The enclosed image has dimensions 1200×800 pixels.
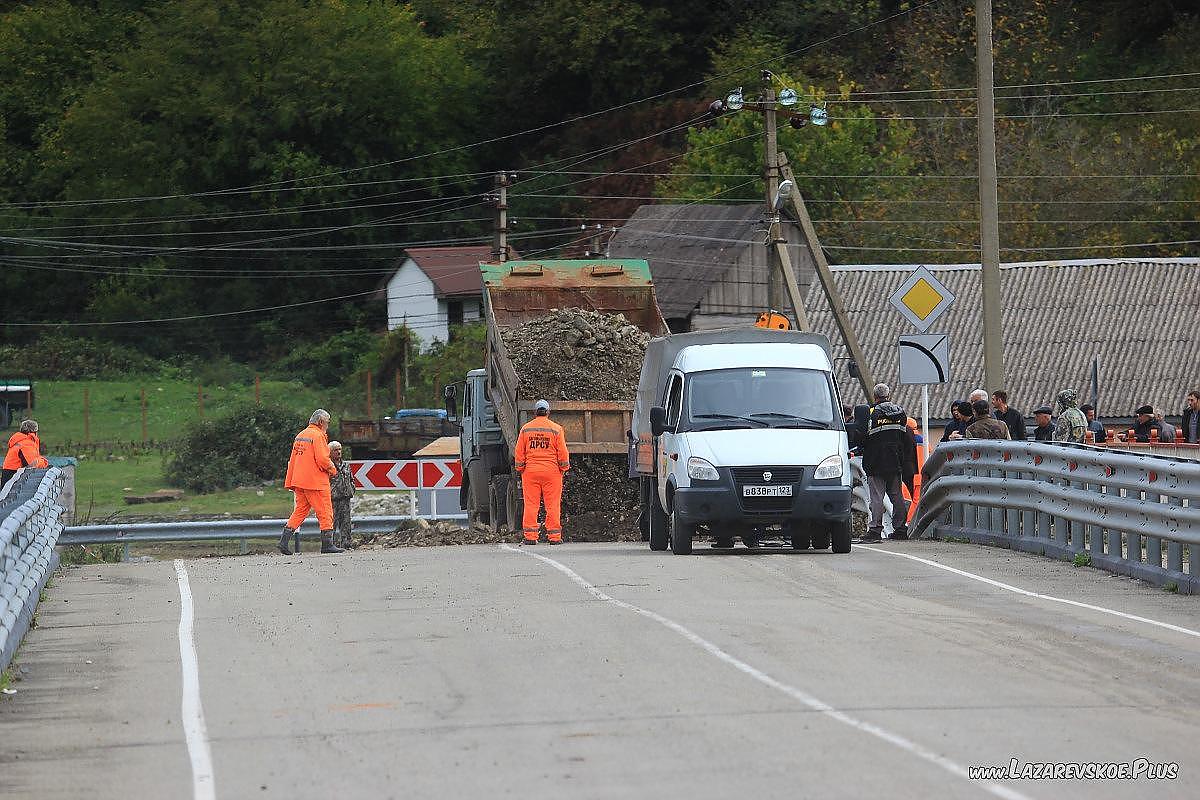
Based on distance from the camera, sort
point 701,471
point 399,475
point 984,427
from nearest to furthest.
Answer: point 701,471 → point 984,427 → point 399,475

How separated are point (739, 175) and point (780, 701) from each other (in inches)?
2227

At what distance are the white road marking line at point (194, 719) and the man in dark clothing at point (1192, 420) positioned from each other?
15054 millimetres

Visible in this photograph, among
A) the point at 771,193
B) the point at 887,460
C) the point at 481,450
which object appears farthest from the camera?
the point at 771,193

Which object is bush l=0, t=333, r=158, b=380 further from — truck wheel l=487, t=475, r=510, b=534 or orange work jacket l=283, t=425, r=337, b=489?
orange work jacket l=283, t=425, r=337, b=489

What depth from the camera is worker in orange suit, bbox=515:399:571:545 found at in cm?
2202

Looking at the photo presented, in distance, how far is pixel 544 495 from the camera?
22203mm

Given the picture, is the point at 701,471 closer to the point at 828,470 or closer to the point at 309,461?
the point at 828,470

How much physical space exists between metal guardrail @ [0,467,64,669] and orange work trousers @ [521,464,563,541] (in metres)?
5.35

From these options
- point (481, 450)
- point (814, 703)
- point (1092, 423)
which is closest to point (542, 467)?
point (481, 450)

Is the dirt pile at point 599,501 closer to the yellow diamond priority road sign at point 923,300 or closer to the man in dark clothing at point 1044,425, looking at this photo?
the yellow diamond priority road sign at point 923,300

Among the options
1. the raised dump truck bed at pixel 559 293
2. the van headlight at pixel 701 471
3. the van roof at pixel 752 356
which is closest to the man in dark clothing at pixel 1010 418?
the van roof at pixel 752 356

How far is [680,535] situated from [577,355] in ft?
20.9

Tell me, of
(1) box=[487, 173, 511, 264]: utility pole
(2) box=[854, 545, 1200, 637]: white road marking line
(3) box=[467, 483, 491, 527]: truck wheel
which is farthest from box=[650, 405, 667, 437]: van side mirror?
(1) box=[487, 173, 511, 264]: utility pole

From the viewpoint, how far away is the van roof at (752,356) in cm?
1950
